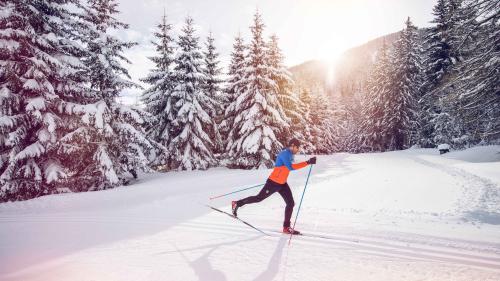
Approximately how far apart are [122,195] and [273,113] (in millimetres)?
12228

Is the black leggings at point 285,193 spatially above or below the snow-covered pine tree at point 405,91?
below

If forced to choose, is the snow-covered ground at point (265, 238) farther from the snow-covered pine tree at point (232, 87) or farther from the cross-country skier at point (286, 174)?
the snow-covered pine tree at point (232, 87)

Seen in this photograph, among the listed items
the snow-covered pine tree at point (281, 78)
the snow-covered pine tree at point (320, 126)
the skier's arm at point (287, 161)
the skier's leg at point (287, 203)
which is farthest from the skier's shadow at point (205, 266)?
the snow-covered pine tree at point (320, 126)

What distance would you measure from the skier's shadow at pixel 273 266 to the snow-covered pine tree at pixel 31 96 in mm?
11620

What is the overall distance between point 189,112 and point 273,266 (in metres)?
18.2

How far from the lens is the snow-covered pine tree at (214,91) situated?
25125 millimetres

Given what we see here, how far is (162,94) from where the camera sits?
2302cm

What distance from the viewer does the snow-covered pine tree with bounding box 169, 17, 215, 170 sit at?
71.7ft

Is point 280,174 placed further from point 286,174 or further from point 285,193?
point 285,193

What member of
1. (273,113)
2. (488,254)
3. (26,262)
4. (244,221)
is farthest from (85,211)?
(273,113)

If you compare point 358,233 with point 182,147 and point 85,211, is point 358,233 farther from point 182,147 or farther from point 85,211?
point 182,147

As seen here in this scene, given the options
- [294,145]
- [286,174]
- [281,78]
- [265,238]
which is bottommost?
[265,238]

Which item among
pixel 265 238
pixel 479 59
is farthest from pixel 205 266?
pixel 479 59

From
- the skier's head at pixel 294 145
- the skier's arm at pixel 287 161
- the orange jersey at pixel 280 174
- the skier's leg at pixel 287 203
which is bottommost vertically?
the skier's leg at pixel 287 203
